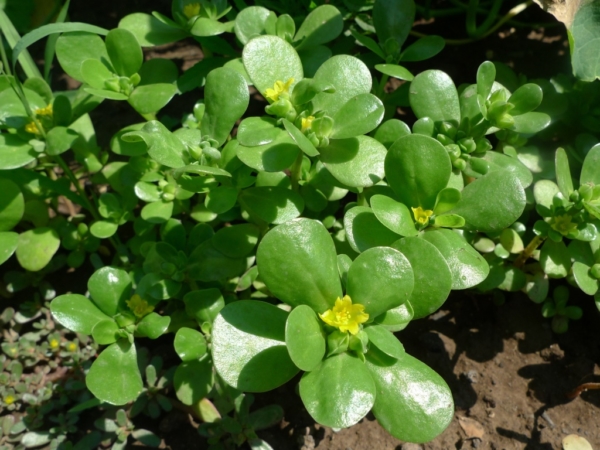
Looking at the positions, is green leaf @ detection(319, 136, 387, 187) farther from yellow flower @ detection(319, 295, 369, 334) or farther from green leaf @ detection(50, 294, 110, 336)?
green leaf @ detection(50, 294, 110, 336)

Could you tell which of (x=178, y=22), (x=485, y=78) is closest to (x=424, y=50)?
(x=485, y=78)

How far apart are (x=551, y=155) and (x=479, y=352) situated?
0.82 metres

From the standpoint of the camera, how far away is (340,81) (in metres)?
1.43

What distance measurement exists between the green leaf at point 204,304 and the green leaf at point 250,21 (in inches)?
34.0

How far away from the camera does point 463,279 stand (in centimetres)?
132

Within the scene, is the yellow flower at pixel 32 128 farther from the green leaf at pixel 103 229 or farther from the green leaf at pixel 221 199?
the green leaf at pixel 221 199

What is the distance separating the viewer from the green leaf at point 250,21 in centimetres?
177

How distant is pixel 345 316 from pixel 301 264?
17 centimetres

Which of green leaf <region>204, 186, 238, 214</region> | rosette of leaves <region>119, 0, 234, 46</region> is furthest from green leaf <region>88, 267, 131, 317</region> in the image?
rosette of leaves <region>119, 0, 234, 46</region>

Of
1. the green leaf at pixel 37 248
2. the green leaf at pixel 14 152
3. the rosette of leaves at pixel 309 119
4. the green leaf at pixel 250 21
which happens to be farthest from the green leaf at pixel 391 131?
the green leaf at pixel 37 248

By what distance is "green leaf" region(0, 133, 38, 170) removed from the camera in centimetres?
167

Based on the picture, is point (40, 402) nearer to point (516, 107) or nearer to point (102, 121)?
point (102, 121)

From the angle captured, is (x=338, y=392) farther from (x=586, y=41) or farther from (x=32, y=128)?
(x=586, y=41)

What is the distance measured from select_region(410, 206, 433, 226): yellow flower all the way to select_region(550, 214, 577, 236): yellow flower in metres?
0.54
